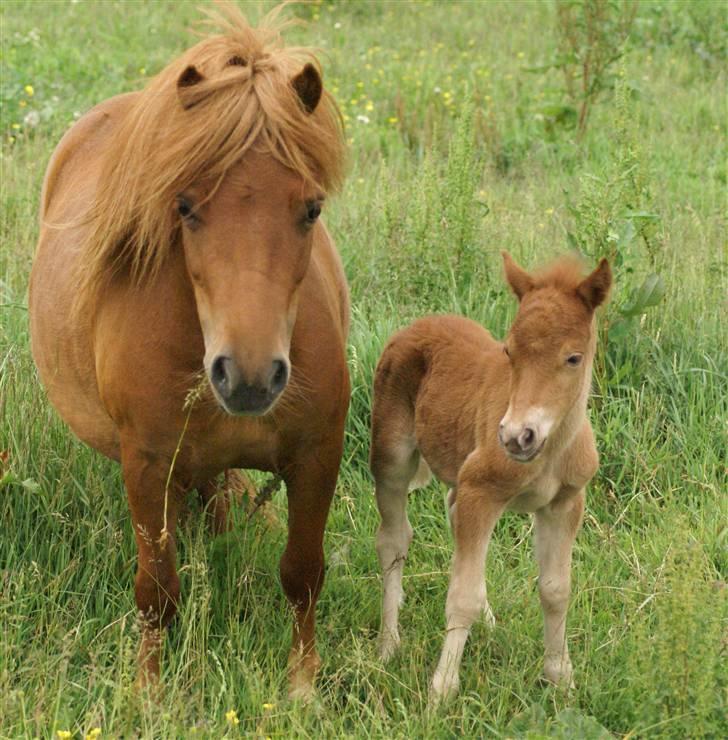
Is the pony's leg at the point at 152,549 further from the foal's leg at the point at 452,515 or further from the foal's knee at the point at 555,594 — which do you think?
the foal's knee at the point at 555,594

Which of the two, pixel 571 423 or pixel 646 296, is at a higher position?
pixel 571 423

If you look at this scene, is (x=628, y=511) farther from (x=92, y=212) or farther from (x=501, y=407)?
(x=92, y=212)

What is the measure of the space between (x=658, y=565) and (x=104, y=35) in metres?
9.02

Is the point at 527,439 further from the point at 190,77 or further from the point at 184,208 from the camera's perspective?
the point at 190,77

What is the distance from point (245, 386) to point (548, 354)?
897 mm

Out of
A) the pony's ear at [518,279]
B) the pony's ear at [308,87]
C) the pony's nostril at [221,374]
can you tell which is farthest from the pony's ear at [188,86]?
the pony's ear at [518,279]

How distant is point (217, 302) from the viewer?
3.10 metres

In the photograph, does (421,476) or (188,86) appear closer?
(188,86)

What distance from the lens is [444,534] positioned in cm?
469

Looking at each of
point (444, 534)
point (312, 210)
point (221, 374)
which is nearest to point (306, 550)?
point (444, 534)

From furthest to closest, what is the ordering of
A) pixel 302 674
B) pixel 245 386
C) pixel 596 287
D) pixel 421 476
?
pixel 421 476, pixel 302 674, pixel 596 287, pixel 245 386

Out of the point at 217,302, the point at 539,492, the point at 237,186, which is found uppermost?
the point at 237,186

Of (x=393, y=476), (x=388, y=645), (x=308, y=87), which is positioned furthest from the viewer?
(x=393, y=476)

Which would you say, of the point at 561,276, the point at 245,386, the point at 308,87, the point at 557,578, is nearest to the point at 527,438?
the point at 561,276
